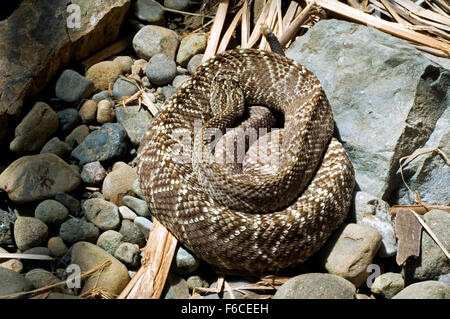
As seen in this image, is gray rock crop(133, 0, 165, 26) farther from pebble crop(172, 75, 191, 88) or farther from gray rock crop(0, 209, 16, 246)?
gray rock crop(0, 209, 16, 246)

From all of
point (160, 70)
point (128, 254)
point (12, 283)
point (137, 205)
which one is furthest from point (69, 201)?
point (160, 70)

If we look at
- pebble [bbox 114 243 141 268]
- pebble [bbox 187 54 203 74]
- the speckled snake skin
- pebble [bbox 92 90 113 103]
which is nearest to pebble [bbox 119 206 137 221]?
the speckled snake skin

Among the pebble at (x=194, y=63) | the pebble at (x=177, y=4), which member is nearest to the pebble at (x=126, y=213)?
the pebble at (x=194, y=63)

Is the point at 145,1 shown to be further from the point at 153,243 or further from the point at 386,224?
the point at 386,224

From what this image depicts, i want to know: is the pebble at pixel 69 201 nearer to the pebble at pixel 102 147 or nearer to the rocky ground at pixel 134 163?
the rocky ground at pixel 134 163

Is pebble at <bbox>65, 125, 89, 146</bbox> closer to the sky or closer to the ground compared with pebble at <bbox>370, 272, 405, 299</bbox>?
closer to the sky

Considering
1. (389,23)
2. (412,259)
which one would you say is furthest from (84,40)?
(412,259)
